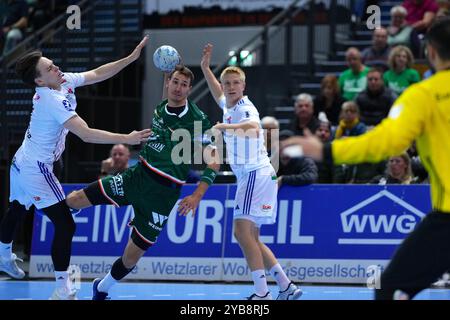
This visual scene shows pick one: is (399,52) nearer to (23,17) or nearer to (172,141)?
(172,141)

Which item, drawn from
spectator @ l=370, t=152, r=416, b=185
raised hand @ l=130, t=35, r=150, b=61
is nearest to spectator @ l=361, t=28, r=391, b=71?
spectator @ l=370, t=152, r=416, b=185

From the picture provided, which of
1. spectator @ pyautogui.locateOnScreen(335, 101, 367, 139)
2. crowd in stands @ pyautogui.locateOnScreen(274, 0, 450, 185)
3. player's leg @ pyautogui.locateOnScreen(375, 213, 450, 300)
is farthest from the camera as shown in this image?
spectator @ pyautogui.locateOnScreen(335, 101, 367, 139)

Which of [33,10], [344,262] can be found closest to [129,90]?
[33,10]

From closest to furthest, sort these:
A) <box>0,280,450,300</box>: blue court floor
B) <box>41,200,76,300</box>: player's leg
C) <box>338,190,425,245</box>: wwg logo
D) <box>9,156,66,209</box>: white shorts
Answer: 1. <box>41,200,76,300</box>: player's leg
2. <box>9,156,66,209</box>: white shorts
3. <box>0,280,450,300</box>: blue court floor
4. <box>338,190,425,245</box>: wwg logo

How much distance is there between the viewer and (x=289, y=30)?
58.0 feet

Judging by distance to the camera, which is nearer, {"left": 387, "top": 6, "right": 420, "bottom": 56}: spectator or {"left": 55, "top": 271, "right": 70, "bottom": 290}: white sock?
{"left": 55, "top": 271, "right": 70, "bottom": 290}: white sock

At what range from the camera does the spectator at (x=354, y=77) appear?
15812 millimetres

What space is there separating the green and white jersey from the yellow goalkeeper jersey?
12.2 feet

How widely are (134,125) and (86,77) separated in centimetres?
974

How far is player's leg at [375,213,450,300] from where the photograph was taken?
5973 mm

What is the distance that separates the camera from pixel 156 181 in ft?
31.0

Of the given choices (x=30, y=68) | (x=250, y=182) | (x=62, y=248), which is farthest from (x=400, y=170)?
(x=30, y=68)

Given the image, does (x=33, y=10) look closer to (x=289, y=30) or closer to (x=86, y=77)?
(x=289, y=30)

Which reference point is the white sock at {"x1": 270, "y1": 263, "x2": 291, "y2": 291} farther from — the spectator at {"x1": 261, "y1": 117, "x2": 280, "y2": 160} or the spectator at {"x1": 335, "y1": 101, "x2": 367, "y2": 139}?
the spectator at {"x1": 335, "y1": 101, "x2": 367, "y2": 139}
